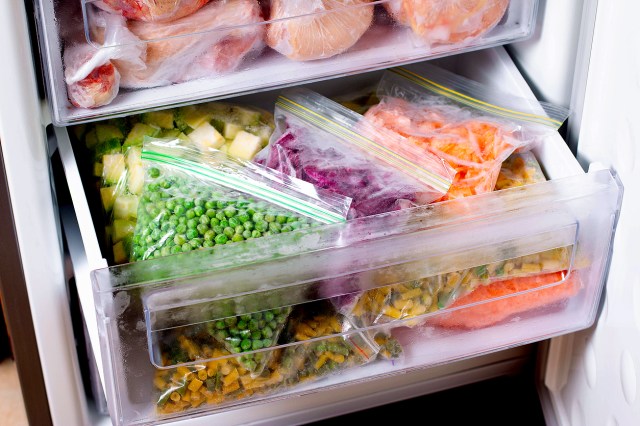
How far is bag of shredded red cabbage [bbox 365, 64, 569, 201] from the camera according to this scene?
105cm

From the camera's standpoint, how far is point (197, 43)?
963 millimetres

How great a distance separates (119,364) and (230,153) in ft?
1.02

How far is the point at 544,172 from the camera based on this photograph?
3.54ft

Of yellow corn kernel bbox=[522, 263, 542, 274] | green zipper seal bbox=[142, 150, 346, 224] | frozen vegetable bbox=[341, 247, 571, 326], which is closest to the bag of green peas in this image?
green zipper seal bbox=[142, 150, 346, 224]

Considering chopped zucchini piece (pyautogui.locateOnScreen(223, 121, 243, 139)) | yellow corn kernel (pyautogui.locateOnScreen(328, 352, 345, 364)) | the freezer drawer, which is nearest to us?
the freezer drawer

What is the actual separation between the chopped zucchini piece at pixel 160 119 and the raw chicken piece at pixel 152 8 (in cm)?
20

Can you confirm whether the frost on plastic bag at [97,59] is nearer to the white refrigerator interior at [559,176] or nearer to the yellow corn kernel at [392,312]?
the white refrigerator interior at [559,176]

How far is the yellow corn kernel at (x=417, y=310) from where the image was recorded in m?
0.99

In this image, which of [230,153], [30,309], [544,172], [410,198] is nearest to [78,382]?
[30,309]

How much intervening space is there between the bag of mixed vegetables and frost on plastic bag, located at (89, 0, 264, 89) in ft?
0.33

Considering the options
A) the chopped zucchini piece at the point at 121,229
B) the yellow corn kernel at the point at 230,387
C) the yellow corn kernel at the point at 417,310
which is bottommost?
the yellow corn kernel at the point at 230,387

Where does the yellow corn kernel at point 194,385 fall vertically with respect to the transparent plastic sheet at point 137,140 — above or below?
below

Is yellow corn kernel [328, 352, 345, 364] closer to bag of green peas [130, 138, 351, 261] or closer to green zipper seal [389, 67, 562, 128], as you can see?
bag of green peas [130, 138, 351, 261]

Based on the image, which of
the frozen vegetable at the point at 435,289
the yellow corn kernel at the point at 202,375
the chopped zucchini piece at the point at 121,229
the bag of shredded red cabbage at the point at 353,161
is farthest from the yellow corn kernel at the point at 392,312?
the chopped zucchini piece at the point at 121,229
